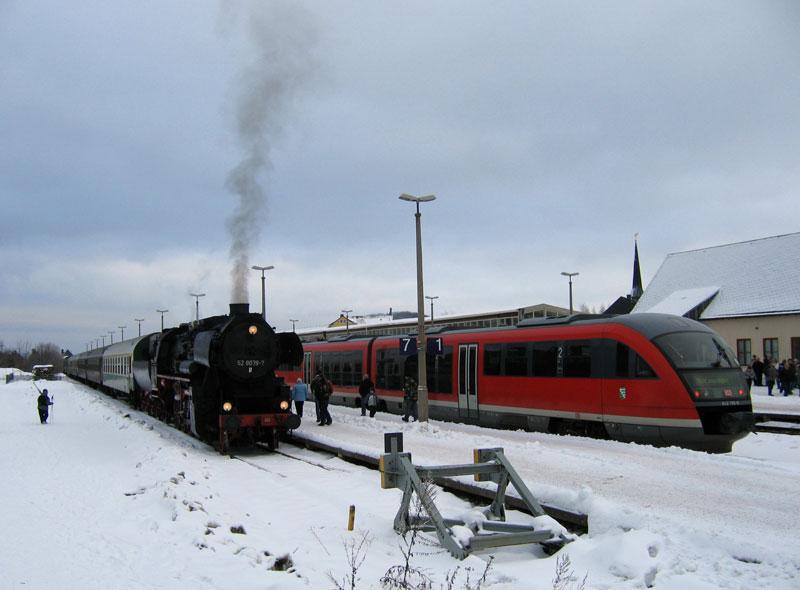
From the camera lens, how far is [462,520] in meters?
7.70

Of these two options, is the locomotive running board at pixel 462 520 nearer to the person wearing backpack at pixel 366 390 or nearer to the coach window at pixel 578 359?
the coach window at pixel 578 359

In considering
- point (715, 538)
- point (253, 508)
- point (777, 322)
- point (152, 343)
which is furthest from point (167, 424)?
point (777, 322)

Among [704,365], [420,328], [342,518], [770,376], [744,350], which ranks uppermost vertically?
[420,328]

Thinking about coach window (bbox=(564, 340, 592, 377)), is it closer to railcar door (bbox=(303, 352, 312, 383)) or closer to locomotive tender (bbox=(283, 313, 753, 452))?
locomotive tender (bbox=(283, 313, 753, 452))

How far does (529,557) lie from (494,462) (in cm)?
139

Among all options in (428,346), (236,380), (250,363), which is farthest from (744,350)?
(236,380)

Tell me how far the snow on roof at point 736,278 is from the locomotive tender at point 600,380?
20.6 metres

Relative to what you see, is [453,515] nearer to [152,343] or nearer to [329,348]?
[152,343]

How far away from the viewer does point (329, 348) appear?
27.2 meters

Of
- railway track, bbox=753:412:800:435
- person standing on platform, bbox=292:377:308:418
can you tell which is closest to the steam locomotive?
person standing on platform, bbox=292:377:308:418

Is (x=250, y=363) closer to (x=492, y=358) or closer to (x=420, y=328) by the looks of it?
(x=420, y=328)

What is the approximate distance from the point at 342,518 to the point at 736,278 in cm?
3401

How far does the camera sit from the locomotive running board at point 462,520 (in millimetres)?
6880

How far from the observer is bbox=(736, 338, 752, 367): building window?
33312 mm
